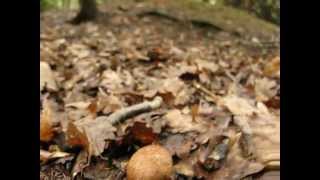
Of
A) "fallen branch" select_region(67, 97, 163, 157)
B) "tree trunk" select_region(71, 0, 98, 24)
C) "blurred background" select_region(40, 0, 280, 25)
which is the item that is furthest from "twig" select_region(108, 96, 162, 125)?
"blurred background" select_region(40, 0, 280, 25)

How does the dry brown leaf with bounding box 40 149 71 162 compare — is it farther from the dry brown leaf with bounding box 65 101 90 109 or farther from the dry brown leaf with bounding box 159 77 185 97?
the dry brown leaf with bounding box 159 77 185 97

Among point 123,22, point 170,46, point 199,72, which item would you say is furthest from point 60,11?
point 199,72

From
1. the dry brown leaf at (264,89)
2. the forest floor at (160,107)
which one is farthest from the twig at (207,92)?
the dry brown leaf at (264,89)

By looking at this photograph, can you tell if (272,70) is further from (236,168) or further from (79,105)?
(236,168)
